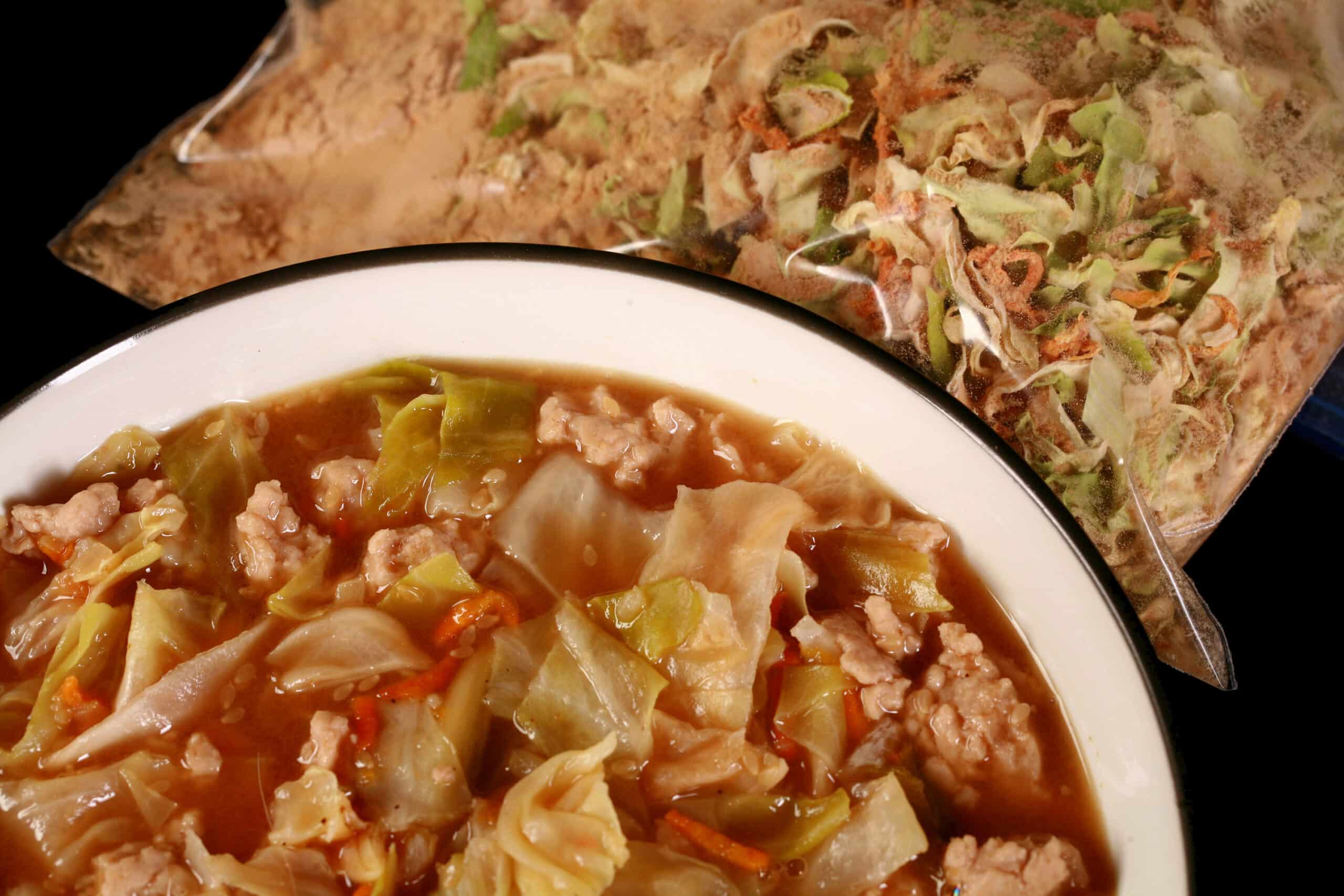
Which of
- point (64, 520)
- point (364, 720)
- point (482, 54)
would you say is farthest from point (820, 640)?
point (482, 54)

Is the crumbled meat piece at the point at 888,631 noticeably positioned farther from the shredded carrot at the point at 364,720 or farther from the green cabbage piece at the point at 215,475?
the green cabbage piece at the point at 215,475

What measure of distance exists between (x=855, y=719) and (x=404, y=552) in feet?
3.54

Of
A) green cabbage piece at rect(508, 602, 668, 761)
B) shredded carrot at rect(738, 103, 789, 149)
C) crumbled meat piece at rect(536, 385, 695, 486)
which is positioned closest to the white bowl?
crumbled meat piece at rect(536, 385, 695, 486)

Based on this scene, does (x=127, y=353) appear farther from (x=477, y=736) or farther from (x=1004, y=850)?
(x=1004, y=850)

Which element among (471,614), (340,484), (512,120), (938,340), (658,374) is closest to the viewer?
(471,614)

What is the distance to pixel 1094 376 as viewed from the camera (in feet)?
7.86

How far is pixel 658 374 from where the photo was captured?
267 centimetres

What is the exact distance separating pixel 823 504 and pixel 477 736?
3.19ft

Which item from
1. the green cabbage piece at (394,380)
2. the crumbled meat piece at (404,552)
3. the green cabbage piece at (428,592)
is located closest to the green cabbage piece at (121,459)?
the green cabbage piece at (394,380)

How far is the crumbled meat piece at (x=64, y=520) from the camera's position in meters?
2.33

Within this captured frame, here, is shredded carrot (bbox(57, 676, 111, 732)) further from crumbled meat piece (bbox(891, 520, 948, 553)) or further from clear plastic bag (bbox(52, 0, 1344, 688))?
crumbled meat piece (bbox(891, 520, 948, 553))

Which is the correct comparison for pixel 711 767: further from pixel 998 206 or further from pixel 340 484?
pixel 998 206

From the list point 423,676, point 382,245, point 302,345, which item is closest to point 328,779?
point 423,676

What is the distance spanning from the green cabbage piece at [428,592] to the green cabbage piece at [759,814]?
0.67 m
